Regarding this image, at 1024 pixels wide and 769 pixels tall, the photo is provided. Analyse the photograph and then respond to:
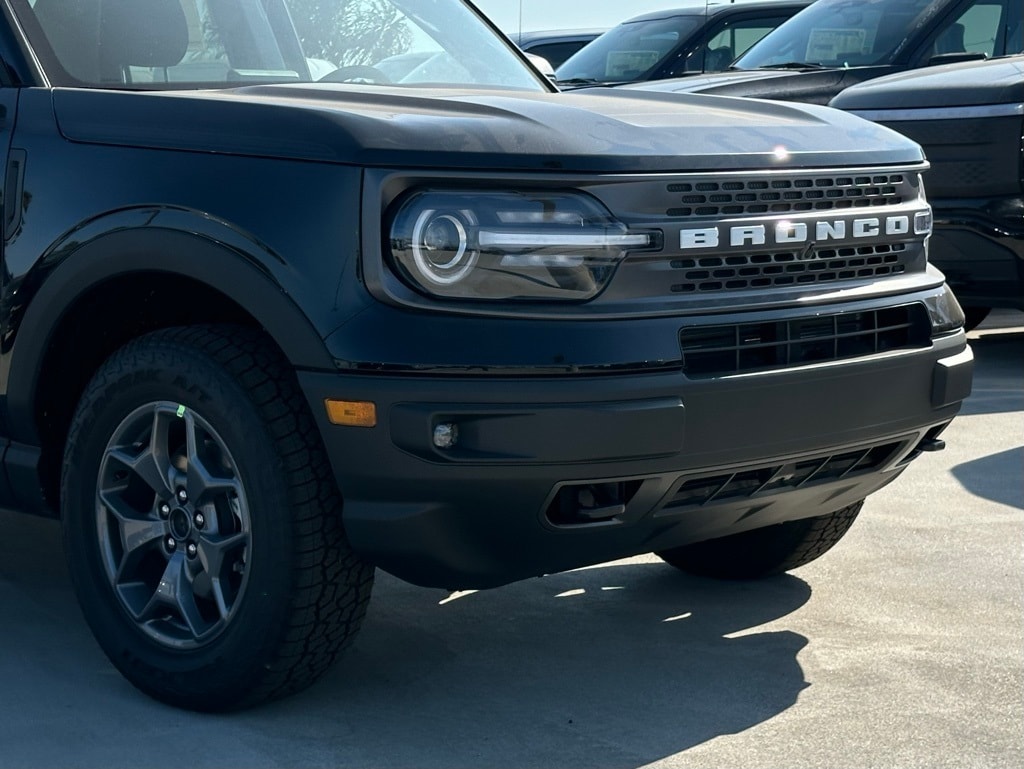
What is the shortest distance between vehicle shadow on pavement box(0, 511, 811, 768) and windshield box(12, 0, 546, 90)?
53.5 inches

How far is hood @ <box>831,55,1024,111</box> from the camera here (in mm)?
7020

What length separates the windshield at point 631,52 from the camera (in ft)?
35.8

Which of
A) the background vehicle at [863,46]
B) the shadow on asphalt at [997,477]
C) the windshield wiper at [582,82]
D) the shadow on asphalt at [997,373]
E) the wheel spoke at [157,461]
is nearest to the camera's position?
the wheel spoke at [157,461]

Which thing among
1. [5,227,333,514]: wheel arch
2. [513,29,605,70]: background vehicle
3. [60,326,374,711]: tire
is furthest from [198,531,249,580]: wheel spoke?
[513,29,605,70]: background vehicle

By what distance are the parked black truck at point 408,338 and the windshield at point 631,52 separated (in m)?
7.36

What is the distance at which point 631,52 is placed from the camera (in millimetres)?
11078

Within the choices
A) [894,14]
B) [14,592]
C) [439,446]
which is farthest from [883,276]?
[894,14]

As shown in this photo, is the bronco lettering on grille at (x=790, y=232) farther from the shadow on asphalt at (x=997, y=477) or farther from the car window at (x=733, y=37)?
the car window at (x=733, y=37)

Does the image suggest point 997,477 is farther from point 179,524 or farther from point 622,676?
point 179,524

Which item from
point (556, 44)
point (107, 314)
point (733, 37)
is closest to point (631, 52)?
point (733, 37)

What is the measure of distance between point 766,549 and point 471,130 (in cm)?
166

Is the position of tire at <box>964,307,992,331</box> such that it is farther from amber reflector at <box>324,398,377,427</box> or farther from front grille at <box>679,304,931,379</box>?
amber reflector at <box>324,398,377,427</box>

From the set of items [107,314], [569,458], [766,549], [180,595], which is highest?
[107,314]

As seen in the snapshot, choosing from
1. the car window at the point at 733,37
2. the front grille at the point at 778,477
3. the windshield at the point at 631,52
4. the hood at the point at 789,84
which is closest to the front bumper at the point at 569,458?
the front grille at the point at 778,477
